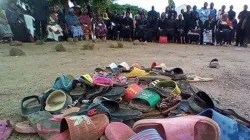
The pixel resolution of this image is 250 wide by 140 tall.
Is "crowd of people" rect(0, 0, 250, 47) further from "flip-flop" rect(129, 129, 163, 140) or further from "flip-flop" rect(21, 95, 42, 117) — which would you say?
"flip-flop" rect(129, 129, 163, 140)

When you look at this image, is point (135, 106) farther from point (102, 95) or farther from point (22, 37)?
point (22, 37)

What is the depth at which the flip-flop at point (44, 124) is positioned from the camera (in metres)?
2.03

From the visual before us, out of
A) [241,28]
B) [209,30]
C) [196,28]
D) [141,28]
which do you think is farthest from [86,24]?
[241,28]

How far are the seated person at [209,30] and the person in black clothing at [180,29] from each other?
2.86 feet

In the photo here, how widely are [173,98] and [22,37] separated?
871 cm

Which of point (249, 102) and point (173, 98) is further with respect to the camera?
point (249, 102)

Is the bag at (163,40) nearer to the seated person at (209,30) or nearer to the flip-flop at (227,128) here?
the seated person at (209,30)

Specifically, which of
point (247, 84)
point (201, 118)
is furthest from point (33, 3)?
point (201, 118)

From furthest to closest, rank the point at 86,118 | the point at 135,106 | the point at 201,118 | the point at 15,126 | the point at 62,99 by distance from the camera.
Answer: the point at 62,99, the point at 135,106, the point at 15,126, the point at 86,118, the point at 201,118

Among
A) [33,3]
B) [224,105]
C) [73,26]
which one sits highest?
[33,3]

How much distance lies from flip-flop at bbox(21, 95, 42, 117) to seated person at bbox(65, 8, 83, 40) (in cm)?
904

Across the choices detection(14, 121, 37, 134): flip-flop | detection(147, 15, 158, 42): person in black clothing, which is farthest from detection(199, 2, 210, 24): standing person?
detection(14, 121, 37, 134): flip-flop

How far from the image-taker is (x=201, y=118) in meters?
1.67

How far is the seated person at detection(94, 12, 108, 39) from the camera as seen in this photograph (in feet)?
40.6
